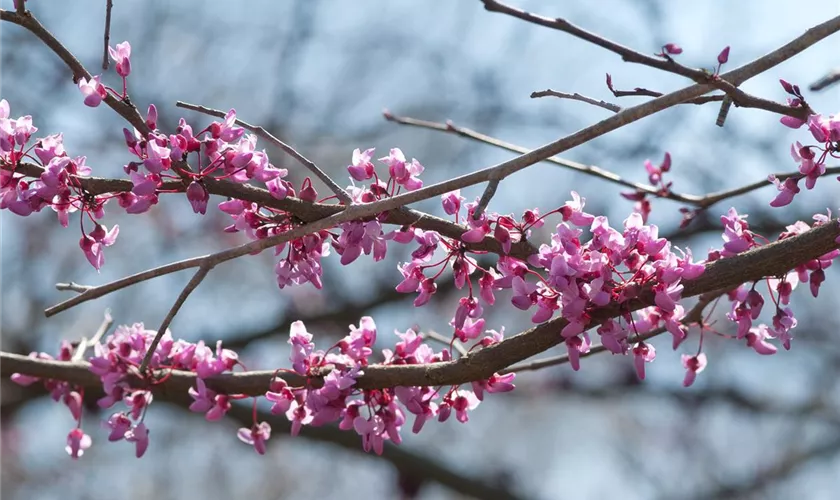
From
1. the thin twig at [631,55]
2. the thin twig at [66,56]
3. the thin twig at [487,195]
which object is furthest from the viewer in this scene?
the thin twig at [66,56]

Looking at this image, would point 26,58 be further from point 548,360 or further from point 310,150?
point 548,360

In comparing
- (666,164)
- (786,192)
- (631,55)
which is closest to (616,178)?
(666,164)

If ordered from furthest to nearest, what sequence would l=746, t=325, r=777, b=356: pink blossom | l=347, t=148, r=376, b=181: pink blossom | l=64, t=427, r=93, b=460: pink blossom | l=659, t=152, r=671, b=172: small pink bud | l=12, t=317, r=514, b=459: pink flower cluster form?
l=659, t=152, r=671, b=172: small pink bud < l=64, t=427, r=93, b=460: pink blossom < l=746, t=325, r=777, b=356: pink blossom < l=12, t=317, r=514, b=459: pink flower cluster < l=347, t=148, r=376, b=181: pink blossom

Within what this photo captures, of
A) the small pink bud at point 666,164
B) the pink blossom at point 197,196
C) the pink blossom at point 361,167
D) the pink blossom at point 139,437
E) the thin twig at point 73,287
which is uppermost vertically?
the small pink bud at point 666,164

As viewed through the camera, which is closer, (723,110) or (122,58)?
(723,110)

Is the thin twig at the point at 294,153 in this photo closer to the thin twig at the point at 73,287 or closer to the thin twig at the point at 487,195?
the thin twig at the point at 487,195

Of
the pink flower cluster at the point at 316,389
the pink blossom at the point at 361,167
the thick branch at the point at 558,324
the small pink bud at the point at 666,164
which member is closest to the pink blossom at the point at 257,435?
the pink flower cluster at the point at 316,389

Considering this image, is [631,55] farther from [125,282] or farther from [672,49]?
[125,282]

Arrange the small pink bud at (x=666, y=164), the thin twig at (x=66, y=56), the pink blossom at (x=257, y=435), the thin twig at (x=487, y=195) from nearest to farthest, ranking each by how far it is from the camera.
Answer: the thin twig at (x=487, y=195) → the thin twig at (x=66, y=56) → the pink blossom at (x=257, y=435) → the small pink bud at (x=666, y=164)

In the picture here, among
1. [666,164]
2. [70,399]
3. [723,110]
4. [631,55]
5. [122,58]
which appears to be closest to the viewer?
[631,55]

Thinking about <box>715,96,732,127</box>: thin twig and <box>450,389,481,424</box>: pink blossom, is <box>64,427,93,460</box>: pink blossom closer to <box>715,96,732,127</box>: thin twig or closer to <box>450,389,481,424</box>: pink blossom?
<box>450,389,481,424</box>: pink blossom

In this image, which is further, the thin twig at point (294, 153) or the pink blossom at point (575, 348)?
the pink blossom at point (575, 348)

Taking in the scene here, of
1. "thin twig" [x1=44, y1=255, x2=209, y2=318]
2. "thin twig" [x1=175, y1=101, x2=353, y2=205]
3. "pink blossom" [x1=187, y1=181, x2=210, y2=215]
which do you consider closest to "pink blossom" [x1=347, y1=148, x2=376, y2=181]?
"thin twig" [x1=175, y1=101, x2=353, y2=205]

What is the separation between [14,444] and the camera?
40.5 ft
